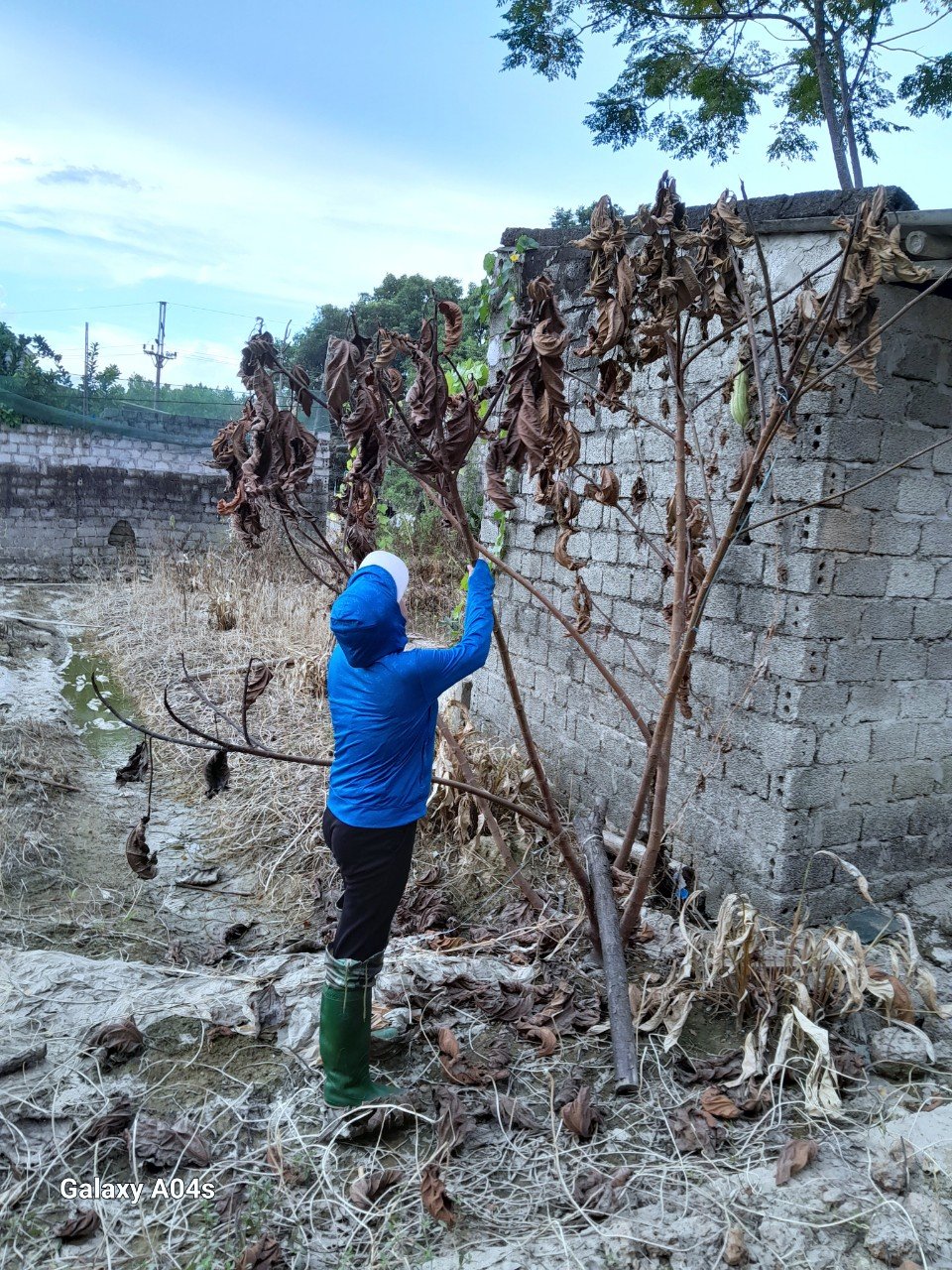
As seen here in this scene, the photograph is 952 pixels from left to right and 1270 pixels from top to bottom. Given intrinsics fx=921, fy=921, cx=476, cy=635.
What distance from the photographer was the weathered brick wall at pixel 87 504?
14.6m

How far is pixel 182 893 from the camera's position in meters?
4.93

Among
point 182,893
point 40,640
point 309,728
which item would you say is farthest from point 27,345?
point 182,893

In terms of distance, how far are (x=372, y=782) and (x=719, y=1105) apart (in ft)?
4.97

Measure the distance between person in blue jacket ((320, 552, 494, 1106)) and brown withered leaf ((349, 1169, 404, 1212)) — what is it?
298mm

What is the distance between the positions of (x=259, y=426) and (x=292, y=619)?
244 inches

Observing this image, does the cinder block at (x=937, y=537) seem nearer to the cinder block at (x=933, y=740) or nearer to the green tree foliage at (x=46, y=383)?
the cinder block at (x=933, y=740)

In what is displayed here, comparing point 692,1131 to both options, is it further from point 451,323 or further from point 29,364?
point 29,364

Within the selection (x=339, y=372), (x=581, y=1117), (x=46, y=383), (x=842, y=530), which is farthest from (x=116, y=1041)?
(x=46, y=383)

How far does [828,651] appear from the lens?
3.83 meters

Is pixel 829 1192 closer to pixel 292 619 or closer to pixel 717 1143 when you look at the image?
pixel 717 1143

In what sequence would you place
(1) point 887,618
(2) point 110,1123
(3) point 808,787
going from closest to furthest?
(2) point 110,1123 → (3) point 808,787 → (1) point 887,618

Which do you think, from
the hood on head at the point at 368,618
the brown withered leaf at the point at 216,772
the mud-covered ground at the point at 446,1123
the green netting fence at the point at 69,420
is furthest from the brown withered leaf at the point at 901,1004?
the green netting fence at the point at 69,420

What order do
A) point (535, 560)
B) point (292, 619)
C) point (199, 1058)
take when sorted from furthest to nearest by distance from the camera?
point (292, 619), point (535, 560), point (199, 1058)

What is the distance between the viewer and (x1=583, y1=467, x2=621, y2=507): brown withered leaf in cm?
381
